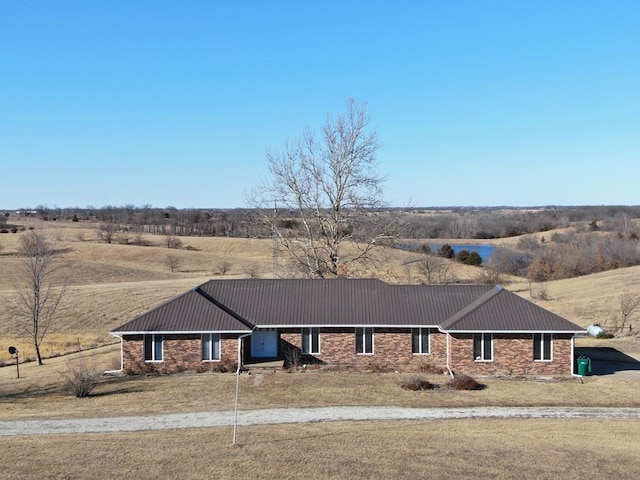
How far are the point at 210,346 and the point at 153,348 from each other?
2.54 meters

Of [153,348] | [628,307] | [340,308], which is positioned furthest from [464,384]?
[628,307]

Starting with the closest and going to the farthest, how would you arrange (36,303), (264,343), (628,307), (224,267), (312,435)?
(312,435), (264,343), (36,303), (628,307), (224,267)

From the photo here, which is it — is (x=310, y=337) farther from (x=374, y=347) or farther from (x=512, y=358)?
(x=512, y=358)

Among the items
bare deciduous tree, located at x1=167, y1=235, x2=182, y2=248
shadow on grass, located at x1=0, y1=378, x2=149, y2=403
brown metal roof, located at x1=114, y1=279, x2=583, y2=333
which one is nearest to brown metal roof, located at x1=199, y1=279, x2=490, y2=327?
brown metal roof, located at x1=114, y1=279, x2=583, y2=333

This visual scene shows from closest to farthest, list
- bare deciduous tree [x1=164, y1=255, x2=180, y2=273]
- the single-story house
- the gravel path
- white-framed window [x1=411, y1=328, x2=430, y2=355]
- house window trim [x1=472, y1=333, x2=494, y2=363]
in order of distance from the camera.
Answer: the gravel path, the single-story house, house window trim [x1=472, y1=333, x2=494, y2=363], white-framed window [x1=411, y1=328, x2=430, y2=355], bare deciduous tree [x1=164, y1=255, x2=180, y2=273]

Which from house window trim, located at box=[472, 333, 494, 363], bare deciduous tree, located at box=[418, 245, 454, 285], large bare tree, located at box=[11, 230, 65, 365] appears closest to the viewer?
house window trim, located at box=[472, 333, 494, 363]

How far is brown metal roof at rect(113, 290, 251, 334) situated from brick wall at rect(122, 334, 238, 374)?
1.50ft

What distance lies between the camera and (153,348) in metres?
30.0

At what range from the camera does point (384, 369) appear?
99.5 ft

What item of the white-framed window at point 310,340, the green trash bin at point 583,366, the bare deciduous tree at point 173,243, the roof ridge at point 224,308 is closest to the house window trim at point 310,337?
the white-framed window at point 310,340

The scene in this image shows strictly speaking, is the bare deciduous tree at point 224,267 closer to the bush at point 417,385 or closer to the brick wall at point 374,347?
the brick wall at point 374,347

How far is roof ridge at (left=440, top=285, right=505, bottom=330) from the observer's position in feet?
99.0

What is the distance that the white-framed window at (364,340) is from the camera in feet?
102

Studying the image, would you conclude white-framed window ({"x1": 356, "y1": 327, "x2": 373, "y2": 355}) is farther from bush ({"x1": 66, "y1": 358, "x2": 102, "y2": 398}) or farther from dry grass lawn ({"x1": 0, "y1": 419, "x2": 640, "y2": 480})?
bush ({"x1": 66, "y1": 358, "x2": 102, "y2": 398})
